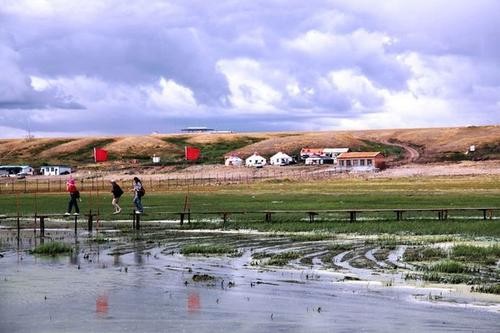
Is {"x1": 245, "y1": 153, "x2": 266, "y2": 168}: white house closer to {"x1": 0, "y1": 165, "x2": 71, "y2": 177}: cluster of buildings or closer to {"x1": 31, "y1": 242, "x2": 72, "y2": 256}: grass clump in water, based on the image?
{"x1": 0, "y1": 165, "x2": 71, "y2": 177}: cluster of buildings

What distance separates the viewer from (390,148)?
159000mm

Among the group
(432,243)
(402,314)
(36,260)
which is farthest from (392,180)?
(402,314)

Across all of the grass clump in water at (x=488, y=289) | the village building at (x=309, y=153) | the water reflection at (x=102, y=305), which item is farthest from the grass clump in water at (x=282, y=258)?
the village building at (x=309, y=153)

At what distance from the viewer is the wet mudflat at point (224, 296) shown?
47.2 ft

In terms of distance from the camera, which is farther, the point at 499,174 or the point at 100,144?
the point at 100,144

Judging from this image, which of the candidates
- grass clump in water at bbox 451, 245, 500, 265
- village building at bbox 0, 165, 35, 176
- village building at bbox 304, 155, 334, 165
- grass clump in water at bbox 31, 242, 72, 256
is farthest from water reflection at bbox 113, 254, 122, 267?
village building at bbox 0, 165, 35, 176

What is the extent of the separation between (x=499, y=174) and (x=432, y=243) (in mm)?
76385

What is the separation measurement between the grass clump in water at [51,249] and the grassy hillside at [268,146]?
360 ft

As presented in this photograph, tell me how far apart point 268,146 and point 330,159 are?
98.5 ft

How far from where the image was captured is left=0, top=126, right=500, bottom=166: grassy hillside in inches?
5723

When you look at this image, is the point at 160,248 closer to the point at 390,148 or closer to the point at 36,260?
the point at 36,260

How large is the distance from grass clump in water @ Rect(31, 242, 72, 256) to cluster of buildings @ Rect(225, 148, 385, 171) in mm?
95599

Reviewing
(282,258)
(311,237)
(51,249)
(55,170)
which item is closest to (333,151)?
(55,170)

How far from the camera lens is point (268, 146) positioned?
164375mm
